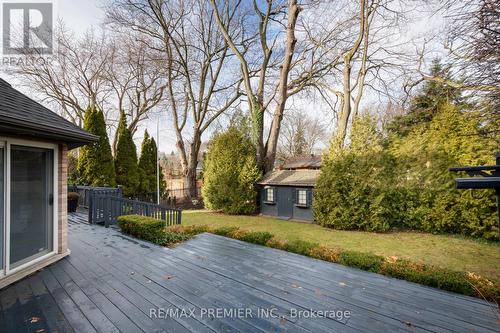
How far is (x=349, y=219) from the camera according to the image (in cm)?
889

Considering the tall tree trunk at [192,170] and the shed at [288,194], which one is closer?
the shed at [288,194]

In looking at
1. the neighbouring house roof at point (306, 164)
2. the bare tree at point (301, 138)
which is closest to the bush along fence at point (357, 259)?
the neighbouring house roof at point (306, 164)

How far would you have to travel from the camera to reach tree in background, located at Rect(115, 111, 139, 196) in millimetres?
14008

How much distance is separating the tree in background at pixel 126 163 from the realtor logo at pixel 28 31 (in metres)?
6.01

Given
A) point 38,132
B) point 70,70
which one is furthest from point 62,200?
point 70,70

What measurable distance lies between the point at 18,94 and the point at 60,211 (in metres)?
2.12

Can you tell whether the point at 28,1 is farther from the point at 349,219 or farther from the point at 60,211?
the point at 349,219

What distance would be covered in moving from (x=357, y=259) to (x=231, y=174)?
9.01 m

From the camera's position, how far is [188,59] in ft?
50.0

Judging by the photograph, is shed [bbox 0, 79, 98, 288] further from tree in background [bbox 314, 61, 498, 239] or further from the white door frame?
tree in background [bbox 314, 61, 498, 239]

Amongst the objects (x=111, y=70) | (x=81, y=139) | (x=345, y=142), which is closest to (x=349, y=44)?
(x=345, y=142)

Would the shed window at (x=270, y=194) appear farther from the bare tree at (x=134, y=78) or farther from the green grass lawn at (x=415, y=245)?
the bare tree at (x=134, y=78)

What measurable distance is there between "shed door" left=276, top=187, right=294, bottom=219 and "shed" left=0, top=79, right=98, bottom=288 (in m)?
8.99

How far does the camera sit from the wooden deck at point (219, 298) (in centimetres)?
233
